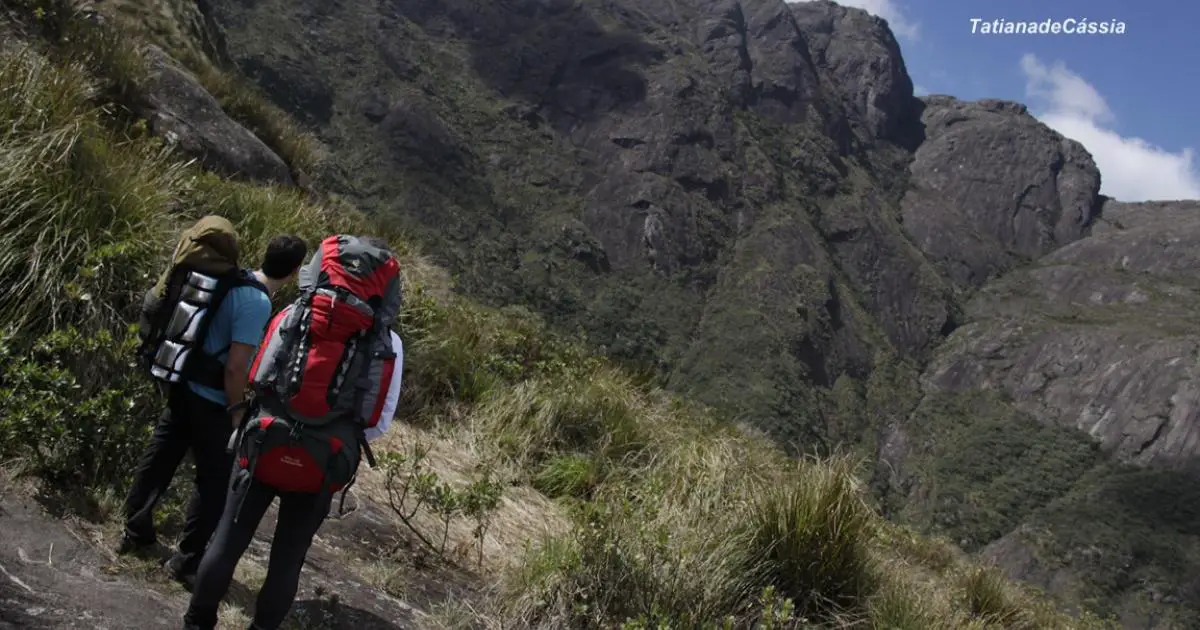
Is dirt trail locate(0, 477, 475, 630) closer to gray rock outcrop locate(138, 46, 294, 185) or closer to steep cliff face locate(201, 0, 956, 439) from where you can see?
gray rock outcrop locate(138, 46, 294, 185)

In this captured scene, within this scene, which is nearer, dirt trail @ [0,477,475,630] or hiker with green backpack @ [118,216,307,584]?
dirt trail @ [0,477,475,630]

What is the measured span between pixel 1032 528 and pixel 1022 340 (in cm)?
7471

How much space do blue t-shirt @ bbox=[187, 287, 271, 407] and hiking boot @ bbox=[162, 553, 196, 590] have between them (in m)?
0.66

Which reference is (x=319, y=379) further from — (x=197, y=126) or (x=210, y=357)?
(x=197, y=126)

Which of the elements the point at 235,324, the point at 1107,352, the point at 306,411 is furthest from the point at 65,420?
the point at 1107,352

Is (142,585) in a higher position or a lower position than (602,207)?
lower

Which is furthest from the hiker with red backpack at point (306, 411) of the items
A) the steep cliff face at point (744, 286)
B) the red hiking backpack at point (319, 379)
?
the steep cliff face at point (744, 286)

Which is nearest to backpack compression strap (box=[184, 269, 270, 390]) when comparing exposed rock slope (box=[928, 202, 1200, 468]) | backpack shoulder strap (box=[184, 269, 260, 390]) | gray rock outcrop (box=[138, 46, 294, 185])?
backpack shoulder strap (box=[184, 269, 260, 390])

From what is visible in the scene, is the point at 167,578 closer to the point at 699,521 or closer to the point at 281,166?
the point at 699,521

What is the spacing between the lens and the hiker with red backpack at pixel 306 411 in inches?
118

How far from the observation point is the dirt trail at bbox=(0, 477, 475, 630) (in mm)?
3062

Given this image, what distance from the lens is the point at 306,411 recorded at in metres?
2.99

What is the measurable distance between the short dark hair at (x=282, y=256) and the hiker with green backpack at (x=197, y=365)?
12 cm

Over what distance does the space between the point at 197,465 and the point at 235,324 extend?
0.63 m
